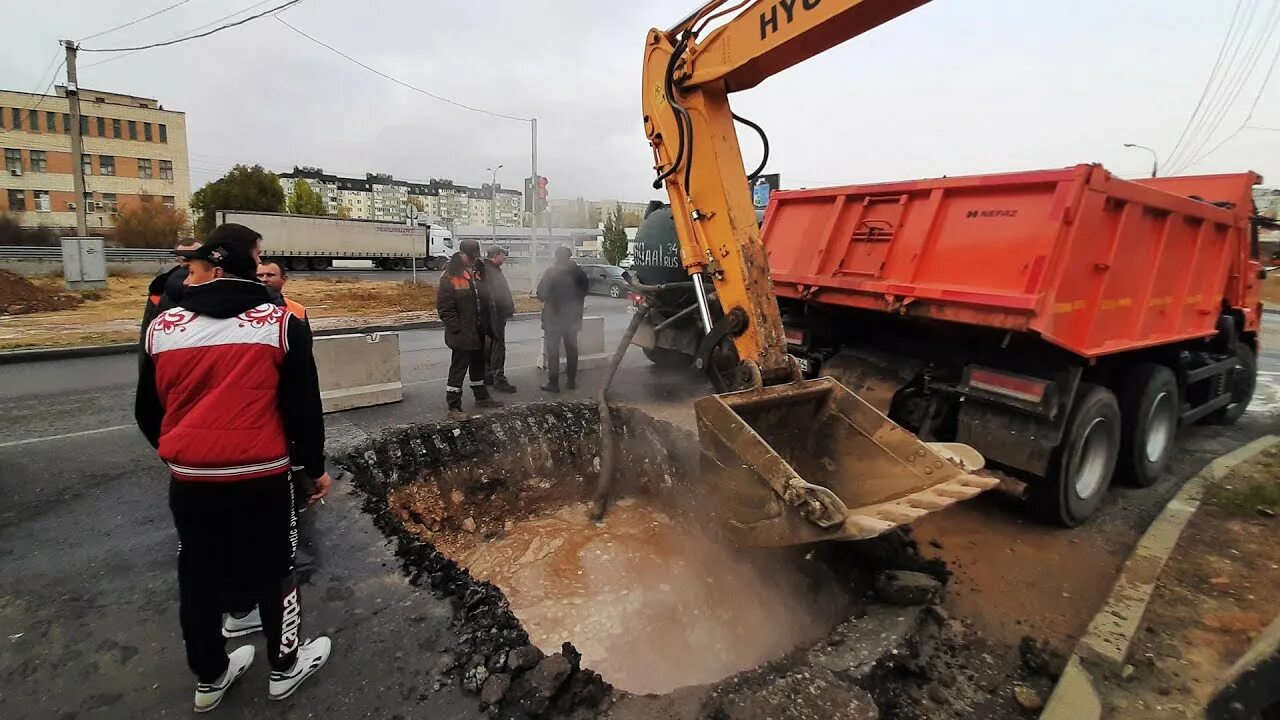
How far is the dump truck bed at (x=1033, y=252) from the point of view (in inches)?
149

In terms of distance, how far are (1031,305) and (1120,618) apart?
5.67 ft

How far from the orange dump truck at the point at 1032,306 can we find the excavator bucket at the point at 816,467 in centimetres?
95

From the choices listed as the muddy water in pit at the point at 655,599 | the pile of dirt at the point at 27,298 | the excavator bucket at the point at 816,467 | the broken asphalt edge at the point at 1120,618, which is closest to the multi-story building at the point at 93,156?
the pile of dirt at the point at 27,298

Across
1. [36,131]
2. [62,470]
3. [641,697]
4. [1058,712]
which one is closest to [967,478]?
[1058,712]

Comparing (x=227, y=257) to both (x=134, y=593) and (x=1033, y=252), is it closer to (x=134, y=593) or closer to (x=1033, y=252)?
(x=134, y=593)

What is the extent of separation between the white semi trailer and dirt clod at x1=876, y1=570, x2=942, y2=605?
27529mm

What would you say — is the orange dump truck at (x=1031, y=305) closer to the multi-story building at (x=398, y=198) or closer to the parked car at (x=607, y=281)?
the parked car at (x=607, y=281)

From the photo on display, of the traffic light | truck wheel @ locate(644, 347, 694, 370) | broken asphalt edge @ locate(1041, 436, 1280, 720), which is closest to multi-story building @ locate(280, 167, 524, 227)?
the traffic light

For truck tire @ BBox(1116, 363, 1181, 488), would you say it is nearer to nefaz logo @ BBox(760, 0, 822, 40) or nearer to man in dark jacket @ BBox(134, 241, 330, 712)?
nefaz logo @ BBox(760, 0, 822, 40)

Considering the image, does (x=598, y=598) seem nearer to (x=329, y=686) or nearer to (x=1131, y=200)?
(x=329, y=686)

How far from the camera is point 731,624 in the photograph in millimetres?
3834

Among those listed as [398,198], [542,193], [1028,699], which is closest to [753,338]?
[1028,699]

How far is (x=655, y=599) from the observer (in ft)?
13.4

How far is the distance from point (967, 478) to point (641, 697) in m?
1.96
